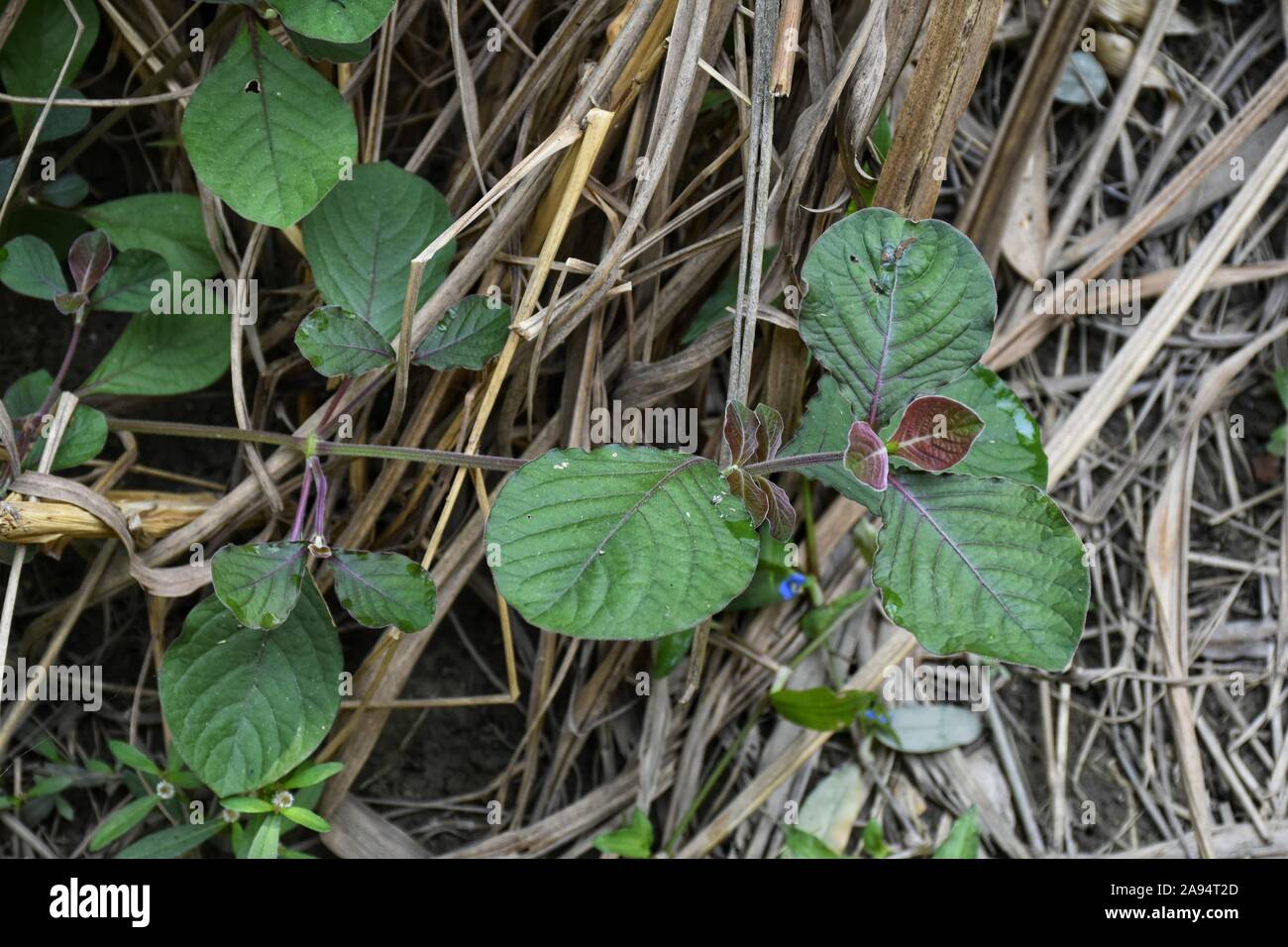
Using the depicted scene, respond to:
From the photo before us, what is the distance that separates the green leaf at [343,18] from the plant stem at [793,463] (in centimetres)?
61

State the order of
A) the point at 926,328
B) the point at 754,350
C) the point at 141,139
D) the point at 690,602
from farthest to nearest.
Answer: the point at 141,139 < the point at 754,350 < the point at 926,328 < the point at 690,602

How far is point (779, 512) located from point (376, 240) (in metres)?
0.61

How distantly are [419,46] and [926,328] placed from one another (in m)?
0.82

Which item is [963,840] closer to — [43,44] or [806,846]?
[806,846]

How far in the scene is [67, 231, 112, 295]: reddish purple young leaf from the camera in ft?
4.13

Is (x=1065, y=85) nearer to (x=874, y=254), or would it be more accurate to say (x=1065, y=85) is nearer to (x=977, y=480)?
(x=874, y=254)

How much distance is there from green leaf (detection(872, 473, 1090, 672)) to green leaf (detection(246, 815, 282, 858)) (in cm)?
80

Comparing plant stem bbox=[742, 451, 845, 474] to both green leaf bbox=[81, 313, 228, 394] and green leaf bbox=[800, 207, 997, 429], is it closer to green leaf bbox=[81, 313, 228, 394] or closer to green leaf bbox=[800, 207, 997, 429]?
green leaf bbox=[800, 207, 997, 429]

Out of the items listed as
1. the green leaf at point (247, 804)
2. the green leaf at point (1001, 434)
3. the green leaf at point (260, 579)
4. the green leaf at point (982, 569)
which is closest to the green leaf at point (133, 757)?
the green leaf at point (247, 804)

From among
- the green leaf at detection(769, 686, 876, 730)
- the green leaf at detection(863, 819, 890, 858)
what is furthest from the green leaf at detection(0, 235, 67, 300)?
the green leaf at detection(863, 819, 890, 858)

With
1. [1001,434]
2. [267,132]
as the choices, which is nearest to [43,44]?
[267,132]

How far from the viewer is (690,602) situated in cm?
94

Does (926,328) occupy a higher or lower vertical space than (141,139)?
lower
